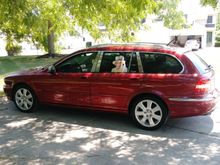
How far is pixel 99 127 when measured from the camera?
20.0 feet

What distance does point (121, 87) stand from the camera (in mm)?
5969

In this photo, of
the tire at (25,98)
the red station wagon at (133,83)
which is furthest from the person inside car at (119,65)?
the tire at (25,98)

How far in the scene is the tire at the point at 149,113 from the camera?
18.9 feet

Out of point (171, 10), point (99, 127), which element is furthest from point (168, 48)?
point (171, 10)

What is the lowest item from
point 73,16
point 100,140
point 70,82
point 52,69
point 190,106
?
point 100,140

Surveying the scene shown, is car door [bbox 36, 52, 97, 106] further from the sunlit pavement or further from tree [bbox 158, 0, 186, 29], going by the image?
tree [bbox 158, 0, 186, 29]

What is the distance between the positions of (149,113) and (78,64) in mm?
1863

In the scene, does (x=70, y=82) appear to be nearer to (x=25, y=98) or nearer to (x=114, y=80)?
(x=114, y=80)

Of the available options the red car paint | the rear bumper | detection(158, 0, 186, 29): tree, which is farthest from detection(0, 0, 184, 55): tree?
the rear bumper

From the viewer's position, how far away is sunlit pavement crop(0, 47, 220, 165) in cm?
465

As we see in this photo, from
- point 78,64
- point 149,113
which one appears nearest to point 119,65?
point 78,64

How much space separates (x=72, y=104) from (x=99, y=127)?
2.88 ft

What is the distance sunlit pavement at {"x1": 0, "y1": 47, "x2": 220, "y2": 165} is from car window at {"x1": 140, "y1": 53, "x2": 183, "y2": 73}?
117 centimetres

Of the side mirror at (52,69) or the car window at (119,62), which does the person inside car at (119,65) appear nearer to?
the car window at (119,62)
